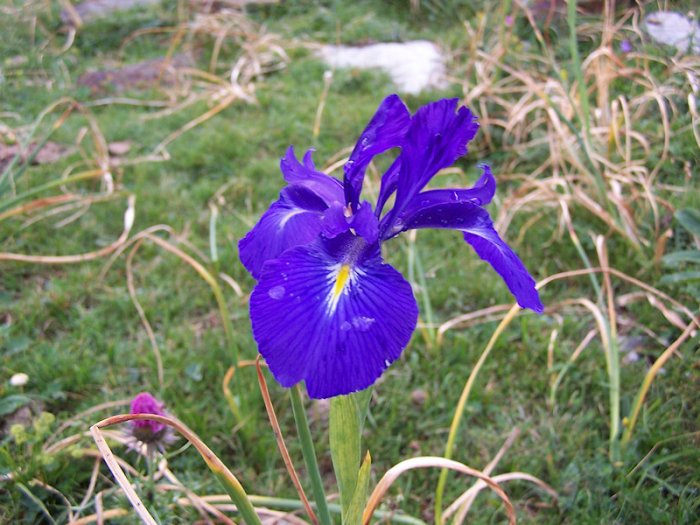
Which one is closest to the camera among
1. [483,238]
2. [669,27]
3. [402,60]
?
[483,238]

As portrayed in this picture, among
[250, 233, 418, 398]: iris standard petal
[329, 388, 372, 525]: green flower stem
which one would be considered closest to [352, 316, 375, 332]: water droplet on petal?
[250, 233, 418, 398]: iris standard petal

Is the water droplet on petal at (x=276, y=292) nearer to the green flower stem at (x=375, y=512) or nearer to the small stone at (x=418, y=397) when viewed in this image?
the green flower stem at (x=375, y=512)

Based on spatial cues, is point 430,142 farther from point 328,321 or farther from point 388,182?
point 328,321

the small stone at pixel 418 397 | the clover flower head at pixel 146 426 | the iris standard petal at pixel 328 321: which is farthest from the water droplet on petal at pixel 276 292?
the small stone at pixel 418 397

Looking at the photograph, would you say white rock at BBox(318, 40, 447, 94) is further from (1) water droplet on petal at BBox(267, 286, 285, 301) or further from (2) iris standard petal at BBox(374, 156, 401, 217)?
(1) water droplet on petal at BBox(267, 286, 285, 301)

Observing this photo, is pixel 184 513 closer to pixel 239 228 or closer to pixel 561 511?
pixel 561 511

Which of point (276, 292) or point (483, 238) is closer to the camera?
point (276, 292)

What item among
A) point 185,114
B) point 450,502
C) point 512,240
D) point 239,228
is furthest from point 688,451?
point 185,114

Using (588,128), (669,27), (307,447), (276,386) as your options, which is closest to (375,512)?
(307,447)
